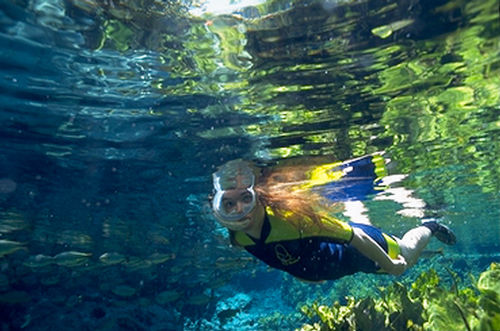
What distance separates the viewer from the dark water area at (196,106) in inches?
272

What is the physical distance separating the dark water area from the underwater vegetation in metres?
3.56

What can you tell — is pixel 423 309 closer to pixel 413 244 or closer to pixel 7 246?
pixel 413 244

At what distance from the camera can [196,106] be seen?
10055 mm

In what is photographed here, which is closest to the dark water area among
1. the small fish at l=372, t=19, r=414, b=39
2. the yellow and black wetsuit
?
the small fish at l=372, t=19, r=414, b=39

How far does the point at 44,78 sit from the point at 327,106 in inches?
307

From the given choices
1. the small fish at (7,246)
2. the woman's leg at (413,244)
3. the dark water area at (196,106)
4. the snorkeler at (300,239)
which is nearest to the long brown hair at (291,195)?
the snorkeler at (300,239)

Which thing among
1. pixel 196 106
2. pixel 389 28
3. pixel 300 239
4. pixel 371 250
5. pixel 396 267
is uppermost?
pixel 389 28

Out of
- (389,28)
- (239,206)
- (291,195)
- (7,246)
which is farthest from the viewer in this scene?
(291,195)


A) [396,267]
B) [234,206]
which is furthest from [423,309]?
[234,206]

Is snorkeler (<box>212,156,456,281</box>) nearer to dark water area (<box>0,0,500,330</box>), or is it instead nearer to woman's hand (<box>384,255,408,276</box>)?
woman's hand (<box>384,255,408,276</box>)

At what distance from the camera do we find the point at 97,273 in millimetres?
21250

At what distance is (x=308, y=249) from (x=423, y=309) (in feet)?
7.48

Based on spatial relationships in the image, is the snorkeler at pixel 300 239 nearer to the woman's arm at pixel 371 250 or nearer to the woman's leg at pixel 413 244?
the woman's arm at pixel 371 250

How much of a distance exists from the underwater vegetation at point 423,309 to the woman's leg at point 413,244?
66 centimetres
